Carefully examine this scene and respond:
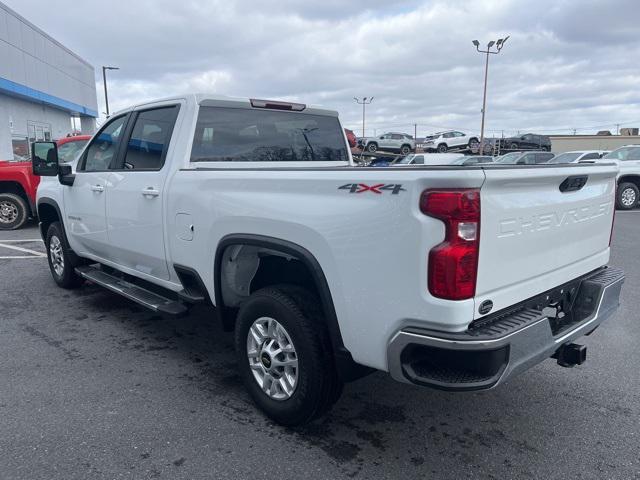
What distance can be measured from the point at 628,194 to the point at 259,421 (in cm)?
1503

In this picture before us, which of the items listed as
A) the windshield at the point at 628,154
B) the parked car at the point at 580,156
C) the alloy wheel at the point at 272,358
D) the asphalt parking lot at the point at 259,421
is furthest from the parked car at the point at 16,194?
the parked car at the point at 580,156

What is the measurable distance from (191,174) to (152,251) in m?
0.85

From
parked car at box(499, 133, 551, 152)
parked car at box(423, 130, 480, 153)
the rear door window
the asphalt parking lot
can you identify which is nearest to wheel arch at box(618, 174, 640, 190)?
the asphalt parking lot

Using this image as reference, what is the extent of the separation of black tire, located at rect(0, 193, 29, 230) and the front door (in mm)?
6247

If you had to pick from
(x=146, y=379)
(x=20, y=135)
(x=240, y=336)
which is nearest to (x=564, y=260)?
(x=240, y=336)

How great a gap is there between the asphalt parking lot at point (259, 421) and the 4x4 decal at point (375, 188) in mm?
1467

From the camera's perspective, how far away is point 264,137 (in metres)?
4.27

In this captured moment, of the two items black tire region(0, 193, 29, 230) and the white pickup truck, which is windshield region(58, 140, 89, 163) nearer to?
black tire region(0, 193, 29, 230)

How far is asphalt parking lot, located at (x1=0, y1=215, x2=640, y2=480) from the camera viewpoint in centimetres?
272

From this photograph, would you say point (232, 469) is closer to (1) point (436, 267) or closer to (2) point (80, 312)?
(1) point (436, 267)

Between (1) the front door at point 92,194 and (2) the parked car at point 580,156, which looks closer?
(1) the front door at point 92,194

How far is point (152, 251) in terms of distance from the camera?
4.04m

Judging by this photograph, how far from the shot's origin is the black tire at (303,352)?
2793 millimetres

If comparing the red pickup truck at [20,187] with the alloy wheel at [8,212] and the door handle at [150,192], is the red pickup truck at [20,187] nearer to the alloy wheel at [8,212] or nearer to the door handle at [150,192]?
the alloy wheel at [8,212]
